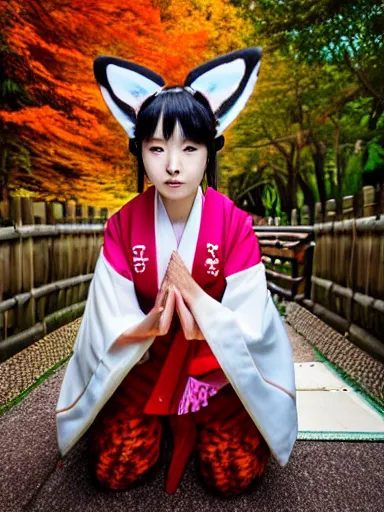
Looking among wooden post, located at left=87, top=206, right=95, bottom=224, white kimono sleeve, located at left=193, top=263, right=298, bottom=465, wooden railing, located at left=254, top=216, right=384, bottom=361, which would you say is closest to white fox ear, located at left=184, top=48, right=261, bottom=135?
white kimono sleeve, located at left=193, top=263, right=298, bottom=465

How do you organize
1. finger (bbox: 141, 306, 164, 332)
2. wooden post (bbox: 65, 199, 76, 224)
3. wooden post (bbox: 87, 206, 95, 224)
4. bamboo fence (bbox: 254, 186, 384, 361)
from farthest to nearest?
wooden post (bbox: 87, 206, 95, 224) < wooden post (bbox: 65, 199, 76, 224) < bamboo fence (bbox: 254, 186, 384, 361) < finger (bbox: 141, 306, 164, 332)

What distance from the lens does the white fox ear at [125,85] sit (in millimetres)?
1646

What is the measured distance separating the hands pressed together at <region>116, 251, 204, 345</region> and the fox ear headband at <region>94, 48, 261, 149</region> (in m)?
0.62

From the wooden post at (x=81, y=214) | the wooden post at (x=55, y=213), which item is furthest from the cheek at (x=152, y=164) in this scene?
the wooden post at (x=81, y=214)

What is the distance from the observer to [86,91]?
25.0 feet

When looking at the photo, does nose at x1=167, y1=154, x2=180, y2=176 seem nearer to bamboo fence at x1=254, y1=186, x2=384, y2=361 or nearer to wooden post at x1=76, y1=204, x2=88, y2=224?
bamboo fence at x1=254, y1=186, x2=384, y2=361

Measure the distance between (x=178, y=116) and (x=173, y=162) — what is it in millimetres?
172

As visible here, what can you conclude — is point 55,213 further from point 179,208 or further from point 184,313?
point 184,313

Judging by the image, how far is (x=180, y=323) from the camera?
5.26 ft

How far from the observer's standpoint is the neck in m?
1.67

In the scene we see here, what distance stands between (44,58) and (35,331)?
5.87 m

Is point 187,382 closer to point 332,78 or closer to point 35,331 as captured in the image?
point 35,331

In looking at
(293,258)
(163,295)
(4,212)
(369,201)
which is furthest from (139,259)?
(293,258)

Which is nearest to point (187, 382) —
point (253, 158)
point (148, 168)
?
point (148, 168)
